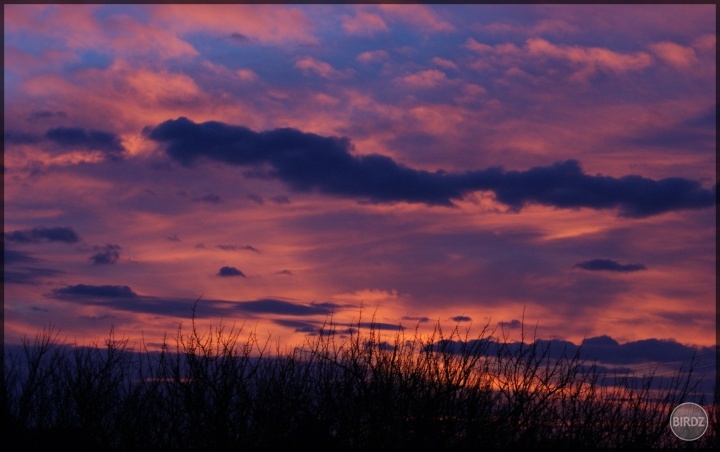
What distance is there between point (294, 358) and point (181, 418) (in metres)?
4.03

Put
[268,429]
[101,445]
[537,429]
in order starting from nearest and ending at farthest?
[268,429]
[537,429]
[101,445]

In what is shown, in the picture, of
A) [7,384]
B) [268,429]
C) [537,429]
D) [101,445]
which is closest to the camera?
[268,429]

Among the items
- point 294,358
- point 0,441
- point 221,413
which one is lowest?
point 0,441

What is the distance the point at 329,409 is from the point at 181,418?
5201 millimetres

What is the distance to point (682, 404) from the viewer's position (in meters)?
24.4

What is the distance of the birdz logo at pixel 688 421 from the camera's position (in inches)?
978

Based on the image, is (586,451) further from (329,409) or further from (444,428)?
(329,409)

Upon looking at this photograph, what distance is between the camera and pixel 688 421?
25938 millimetres

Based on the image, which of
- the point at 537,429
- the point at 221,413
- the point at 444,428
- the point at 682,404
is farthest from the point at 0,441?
the point at 682,404

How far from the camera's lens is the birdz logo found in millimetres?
24842

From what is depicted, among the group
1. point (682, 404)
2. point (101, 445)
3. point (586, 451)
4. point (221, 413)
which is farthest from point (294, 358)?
point (682, 404)

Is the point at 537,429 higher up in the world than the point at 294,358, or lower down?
lower down

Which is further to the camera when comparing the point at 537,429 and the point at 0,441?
the point at 0,441

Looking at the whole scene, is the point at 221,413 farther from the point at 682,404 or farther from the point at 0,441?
the point at 682,404
